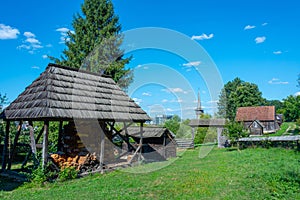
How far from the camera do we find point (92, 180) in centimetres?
848

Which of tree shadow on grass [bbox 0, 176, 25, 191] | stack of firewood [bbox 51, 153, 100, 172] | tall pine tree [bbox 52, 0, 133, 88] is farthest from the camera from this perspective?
tall pine tree [bbox 52, 0, 133, 88]

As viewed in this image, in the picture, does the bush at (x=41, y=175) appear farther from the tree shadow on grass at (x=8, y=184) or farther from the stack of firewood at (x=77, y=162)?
the stack of firewood at (x=77, y=162)

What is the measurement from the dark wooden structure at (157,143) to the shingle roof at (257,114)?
2512 cm

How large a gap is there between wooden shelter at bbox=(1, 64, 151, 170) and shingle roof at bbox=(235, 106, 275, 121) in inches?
1224

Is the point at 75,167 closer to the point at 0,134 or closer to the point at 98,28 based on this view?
the point at 0,134

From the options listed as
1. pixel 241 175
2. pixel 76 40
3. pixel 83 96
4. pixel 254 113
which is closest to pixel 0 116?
pixel 83 96

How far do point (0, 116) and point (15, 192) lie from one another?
392 cm

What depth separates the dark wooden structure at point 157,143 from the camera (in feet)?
50.6

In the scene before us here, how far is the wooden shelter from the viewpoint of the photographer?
8312 millimetres

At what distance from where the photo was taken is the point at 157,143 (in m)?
16.0

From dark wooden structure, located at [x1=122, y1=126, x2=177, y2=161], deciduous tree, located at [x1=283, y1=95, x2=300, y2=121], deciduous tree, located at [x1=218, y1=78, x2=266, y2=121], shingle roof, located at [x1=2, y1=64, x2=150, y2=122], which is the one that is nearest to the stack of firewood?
shingle roof, located at [x1=2, y1=64, x2=150, y2=122]

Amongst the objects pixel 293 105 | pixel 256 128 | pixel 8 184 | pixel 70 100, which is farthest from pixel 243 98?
pixel 8 184

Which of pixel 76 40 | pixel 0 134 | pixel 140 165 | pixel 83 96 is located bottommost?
pixel 140 165

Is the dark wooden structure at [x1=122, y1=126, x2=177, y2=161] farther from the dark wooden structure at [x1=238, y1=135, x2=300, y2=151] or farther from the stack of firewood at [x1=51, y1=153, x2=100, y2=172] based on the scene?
the dark wooden structure at [x1=238, y1=135, x2=300, y2=151]
